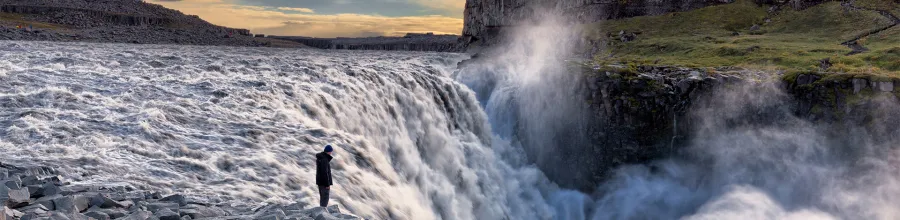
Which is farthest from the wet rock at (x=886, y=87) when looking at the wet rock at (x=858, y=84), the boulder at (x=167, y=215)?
the boulder at (x=167, y=215)

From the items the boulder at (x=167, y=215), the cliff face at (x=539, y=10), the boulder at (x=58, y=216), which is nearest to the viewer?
the boulder at (x=58, y=216)

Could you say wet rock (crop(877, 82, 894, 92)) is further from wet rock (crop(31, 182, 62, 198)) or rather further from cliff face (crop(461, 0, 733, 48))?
cliff face (crop(461, 0, 733, 48))

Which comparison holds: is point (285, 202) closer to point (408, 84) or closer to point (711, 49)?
point (408, 84)

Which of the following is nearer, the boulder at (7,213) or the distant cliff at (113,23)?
the boulder at (7,213)

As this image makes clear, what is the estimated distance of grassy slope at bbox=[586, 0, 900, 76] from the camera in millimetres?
40434

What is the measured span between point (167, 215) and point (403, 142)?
1732 cm

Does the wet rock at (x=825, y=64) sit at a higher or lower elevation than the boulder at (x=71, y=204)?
higher

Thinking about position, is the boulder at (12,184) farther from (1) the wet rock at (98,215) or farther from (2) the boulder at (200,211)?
(2) the boulder at (200,211)

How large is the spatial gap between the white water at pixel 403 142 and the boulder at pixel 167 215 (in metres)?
1.88

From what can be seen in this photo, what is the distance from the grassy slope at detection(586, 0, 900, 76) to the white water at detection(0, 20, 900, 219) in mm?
6712

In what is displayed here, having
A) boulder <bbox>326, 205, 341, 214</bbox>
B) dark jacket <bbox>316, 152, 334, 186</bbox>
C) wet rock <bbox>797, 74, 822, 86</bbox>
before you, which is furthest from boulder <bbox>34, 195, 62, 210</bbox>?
wet rock <bbox>797, 74, 822, 86</bbox>

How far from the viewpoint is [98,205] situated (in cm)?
1210

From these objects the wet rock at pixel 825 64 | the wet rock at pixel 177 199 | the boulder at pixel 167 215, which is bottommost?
the wet rock at pixel 177 199

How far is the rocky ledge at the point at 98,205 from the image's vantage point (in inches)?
445
